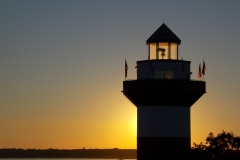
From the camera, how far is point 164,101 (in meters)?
26.7

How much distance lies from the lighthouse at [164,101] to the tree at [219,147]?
44.9 inches

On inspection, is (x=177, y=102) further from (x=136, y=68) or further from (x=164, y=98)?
(x=136, y=68)

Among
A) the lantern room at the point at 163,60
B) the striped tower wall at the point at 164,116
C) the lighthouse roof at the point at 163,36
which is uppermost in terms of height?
the lighthouse roof at the point at 163,36

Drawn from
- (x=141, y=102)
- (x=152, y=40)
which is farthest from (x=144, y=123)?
(x=152, y=40)

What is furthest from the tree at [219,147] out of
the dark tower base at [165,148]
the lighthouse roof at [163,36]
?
the lighthouse roof at [163,36]

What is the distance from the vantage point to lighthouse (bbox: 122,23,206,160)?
26.6m

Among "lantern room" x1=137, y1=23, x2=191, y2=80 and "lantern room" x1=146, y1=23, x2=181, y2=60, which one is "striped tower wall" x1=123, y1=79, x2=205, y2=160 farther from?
"lantern room" x1=146, y1=23, x2=181, y2=60

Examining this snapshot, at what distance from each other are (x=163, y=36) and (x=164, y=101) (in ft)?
11.7

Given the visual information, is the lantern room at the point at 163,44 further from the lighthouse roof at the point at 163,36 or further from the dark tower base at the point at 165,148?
the dark tower base at the point at 165,148

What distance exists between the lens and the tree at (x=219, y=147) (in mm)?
27375

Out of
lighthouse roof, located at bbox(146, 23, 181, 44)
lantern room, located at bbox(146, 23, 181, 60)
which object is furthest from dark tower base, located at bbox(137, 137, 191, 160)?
lighthouse roof, located at bbox(146, 23, 181, 44)

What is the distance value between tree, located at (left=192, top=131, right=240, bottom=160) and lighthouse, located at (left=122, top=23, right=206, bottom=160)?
1.14 m

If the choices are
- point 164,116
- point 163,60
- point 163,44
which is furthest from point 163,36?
point 164,116

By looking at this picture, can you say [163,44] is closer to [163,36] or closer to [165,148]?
[163,36]
